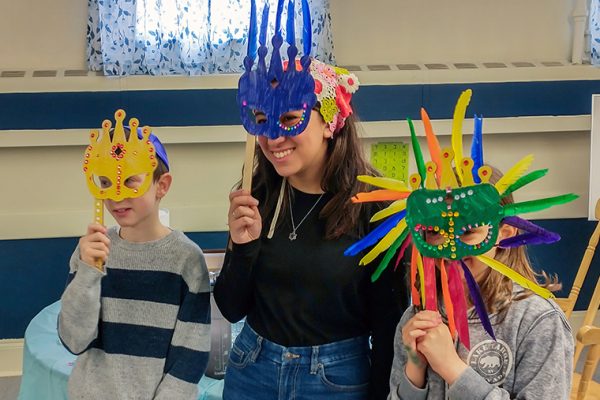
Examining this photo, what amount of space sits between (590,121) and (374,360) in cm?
253

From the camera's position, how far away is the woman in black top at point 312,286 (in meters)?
1.21

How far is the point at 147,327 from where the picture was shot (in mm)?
1260

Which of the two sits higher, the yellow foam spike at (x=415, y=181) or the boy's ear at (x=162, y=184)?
the yellow foam spike at (x=415, y=181)

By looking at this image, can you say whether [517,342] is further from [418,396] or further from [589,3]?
[589,3]

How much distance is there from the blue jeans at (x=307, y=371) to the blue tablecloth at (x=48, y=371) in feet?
1.23

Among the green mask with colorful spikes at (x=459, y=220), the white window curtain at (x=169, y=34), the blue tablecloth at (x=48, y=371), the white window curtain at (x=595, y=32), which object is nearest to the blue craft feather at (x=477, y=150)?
the green mask with colorful spikes at (x=459, y=220)

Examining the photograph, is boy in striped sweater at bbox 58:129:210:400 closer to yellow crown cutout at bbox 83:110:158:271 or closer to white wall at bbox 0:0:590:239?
yellow crown cutout at bbox 83:110:158:271

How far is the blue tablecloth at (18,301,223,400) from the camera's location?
1603 mm

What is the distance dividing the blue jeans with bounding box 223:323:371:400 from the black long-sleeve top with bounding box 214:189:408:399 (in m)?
0.02

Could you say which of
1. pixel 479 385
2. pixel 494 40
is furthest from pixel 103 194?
pixel 494 40

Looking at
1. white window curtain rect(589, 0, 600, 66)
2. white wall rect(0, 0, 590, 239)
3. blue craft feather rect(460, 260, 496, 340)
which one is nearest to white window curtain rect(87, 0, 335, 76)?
white wall rect(0, 0, 590, 239)

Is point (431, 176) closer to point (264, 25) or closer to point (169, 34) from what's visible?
point (264, 25)

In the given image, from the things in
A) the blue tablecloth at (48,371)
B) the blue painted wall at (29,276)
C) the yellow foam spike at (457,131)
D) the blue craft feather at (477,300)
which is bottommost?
the blue painted wall at (29,276)

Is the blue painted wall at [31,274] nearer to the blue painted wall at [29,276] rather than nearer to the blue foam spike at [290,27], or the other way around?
the blue painted wall at [29,276]
